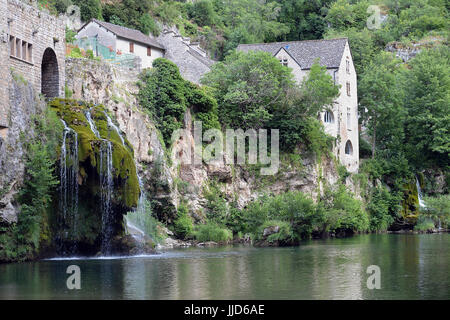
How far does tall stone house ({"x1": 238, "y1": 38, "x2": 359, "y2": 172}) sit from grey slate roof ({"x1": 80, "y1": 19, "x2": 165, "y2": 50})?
11525 mm

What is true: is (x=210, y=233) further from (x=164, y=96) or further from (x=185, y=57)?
(x=185, y=57)

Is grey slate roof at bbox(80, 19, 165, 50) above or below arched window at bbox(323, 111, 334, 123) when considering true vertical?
above

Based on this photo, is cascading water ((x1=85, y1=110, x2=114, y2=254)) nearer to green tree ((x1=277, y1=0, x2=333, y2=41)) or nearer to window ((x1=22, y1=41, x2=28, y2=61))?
window ((x1=22, y1=41, x2=28, y2=61))

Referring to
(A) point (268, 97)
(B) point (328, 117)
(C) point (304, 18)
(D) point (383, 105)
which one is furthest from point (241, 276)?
(C) point (304, 18)

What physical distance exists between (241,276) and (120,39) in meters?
43.1

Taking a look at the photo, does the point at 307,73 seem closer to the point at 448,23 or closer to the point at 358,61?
the point at 358,61

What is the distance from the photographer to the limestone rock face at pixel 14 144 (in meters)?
33.3

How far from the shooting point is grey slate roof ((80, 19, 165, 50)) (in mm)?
65875

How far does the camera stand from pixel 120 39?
6638 cm

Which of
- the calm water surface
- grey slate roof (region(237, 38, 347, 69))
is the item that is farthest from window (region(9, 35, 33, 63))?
grey slate roof (region(237, 38, 347, 69))

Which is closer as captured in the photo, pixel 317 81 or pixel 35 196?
pixel 35 196

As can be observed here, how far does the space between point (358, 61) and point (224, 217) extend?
142 feet

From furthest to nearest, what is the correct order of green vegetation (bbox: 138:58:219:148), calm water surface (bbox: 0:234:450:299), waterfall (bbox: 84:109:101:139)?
green vegetation (bbox: 138:58:219:148) < waterfall (bbox: 84:109:101:139) < calm water surface (bbox: 0:234:450:299)
